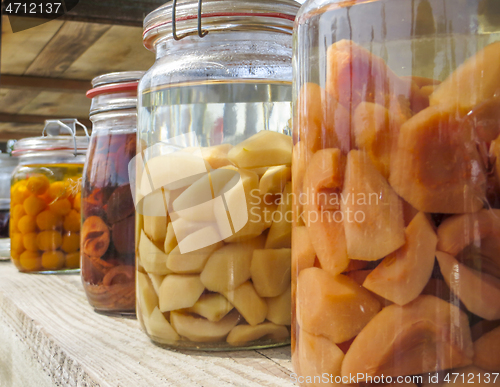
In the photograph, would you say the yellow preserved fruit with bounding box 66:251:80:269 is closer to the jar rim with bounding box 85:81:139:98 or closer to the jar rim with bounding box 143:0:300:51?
the jar rim with bounding box 85:81:139:98

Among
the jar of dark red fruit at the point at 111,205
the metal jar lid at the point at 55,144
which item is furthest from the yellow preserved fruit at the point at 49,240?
the jar of dark red fruit at the point at 111,205

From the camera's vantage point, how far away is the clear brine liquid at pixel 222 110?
379mm

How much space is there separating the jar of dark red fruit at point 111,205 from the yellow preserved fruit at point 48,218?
8.7 inches

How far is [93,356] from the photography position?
0.36 m

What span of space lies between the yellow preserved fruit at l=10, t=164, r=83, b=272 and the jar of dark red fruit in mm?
221

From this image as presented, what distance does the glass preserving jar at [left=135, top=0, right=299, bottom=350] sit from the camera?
354 mm

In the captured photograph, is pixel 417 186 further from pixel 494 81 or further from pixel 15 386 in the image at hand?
pixel 15 386

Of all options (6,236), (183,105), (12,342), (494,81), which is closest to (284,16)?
(183,105)

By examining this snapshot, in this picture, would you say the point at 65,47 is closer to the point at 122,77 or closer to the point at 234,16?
the point at 122,77

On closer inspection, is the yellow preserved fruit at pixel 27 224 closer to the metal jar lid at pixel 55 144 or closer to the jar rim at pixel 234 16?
the metal jar lid at pixel 55 144

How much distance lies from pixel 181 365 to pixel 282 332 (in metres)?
0.07

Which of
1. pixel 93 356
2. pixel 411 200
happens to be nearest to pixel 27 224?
pixel 93 356

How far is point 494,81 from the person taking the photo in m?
0.22

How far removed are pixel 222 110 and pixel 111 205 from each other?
7.1 inches
